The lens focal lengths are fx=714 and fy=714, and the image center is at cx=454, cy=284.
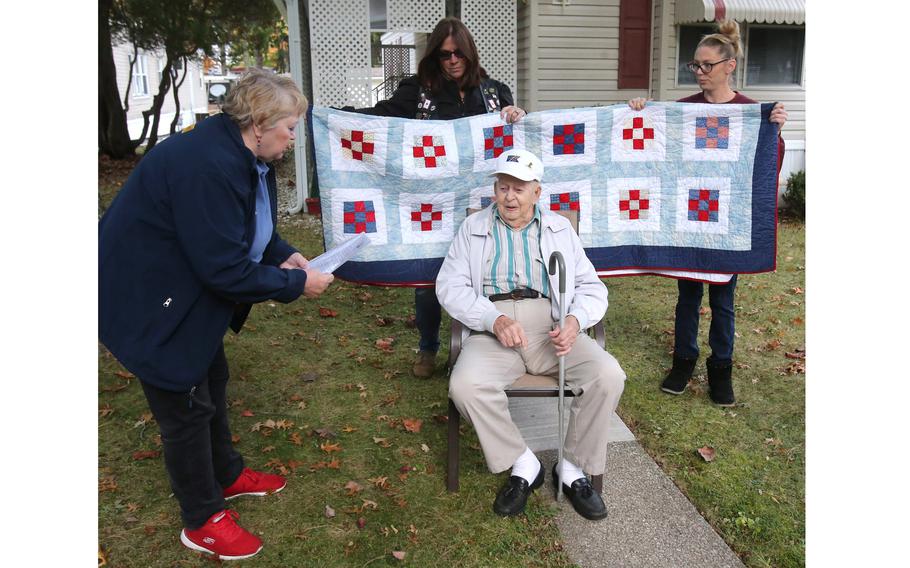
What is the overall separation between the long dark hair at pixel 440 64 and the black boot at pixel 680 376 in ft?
6.96

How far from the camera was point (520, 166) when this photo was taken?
133 inches

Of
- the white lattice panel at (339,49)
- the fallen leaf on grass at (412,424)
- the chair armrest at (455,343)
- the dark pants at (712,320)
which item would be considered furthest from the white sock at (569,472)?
the white lattice panel at (339,49)

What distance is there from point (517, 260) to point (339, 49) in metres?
7.07

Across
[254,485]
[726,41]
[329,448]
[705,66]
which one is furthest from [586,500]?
[726,41]

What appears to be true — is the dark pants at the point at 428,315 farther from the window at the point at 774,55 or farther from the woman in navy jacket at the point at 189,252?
the window at the point at 774,55

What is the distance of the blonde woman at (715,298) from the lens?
385 cm

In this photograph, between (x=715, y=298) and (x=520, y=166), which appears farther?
(x=715, y=298)

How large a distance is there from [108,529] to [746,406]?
3.47 m

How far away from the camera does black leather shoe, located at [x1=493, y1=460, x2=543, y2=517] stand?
315cm

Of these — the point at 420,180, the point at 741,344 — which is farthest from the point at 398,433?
the point at 741,344

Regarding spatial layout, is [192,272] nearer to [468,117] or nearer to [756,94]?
[468,117]

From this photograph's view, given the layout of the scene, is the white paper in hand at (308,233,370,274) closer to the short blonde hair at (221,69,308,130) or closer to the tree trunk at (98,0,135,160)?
the short blonde hair at (221,69,308,130)

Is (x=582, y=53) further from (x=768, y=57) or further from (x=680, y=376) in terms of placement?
(x=680, y=376)

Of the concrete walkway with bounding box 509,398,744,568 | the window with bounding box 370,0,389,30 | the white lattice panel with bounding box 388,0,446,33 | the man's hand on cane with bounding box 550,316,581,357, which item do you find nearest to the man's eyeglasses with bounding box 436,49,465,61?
the man's hand on cane with bounding box 550,316,581,357
